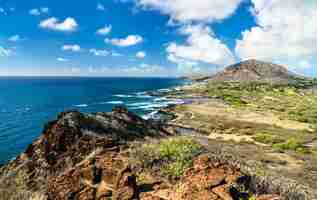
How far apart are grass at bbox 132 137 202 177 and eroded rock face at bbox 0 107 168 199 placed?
1343 mm

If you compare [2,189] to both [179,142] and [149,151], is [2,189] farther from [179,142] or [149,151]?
[179,142]

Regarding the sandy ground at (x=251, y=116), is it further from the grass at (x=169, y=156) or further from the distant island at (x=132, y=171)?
the grass at (x=169, y=156)

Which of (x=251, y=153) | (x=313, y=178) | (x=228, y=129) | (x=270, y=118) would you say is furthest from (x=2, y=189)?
(x=270, y=118)

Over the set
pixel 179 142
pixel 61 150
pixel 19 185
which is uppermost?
pixel 179 142

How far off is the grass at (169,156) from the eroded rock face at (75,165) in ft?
4.41

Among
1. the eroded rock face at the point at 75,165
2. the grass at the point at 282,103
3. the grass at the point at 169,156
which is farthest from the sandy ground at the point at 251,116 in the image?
the grass at the point at 169,156

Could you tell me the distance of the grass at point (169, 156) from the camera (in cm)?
1463

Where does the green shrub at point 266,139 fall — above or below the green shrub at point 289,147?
below

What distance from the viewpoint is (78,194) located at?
12.9m

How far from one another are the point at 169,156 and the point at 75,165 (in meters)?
6.16

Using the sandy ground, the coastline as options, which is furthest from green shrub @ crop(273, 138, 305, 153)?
the sandy ground

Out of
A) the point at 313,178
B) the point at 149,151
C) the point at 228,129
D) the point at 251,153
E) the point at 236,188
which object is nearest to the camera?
the point at 236,188

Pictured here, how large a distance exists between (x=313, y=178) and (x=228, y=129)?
35.6 meters

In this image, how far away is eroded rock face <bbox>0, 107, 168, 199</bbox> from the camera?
12891 millimetres
